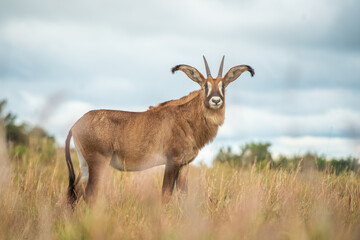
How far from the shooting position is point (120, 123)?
7746 millimetres

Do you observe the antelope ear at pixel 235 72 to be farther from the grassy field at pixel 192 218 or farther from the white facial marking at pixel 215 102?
the grassy field at pixel 192 218

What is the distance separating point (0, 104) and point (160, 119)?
9.71 meters

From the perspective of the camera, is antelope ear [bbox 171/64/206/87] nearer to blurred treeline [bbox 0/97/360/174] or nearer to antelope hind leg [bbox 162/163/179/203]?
antelope hind leg [bbox 162/163/179/203]

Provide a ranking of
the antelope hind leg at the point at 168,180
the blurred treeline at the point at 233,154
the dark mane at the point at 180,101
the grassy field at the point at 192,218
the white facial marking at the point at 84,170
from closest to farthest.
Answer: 1. the grassy field at the point at 192,218
2. the antelope hind leg at the point at 168,180
3. the white facial marking at the point at 84,170
4. the dark mane at the point at 180,101
5. the blurred treeline at the point at 233,154

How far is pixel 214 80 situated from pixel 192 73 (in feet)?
1.55

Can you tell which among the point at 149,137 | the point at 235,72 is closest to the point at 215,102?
the point at 235,72

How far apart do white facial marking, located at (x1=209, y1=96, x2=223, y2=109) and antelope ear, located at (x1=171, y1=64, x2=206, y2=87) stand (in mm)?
750

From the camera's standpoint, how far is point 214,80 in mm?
7883

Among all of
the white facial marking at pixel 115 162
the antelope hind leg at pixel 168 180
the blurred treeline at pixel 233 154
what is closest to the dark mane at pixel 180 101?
the white facial marking at pixel 115 162

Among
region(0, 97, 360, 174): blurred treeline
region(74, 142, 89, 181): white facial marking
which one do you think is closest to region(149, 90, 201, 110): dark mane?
region(74, 142, 89, 181): white facial marking

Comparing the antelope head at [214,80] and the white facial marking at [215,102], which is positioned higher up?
the antelope head at [214,80]

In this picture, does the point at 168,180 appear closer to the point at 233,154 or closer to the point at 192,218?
the point at 192,218

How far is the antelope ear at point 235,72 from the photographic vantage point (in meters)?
8.09

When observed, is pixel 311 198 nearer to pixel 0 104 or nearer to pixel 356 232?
pixel 356 232
